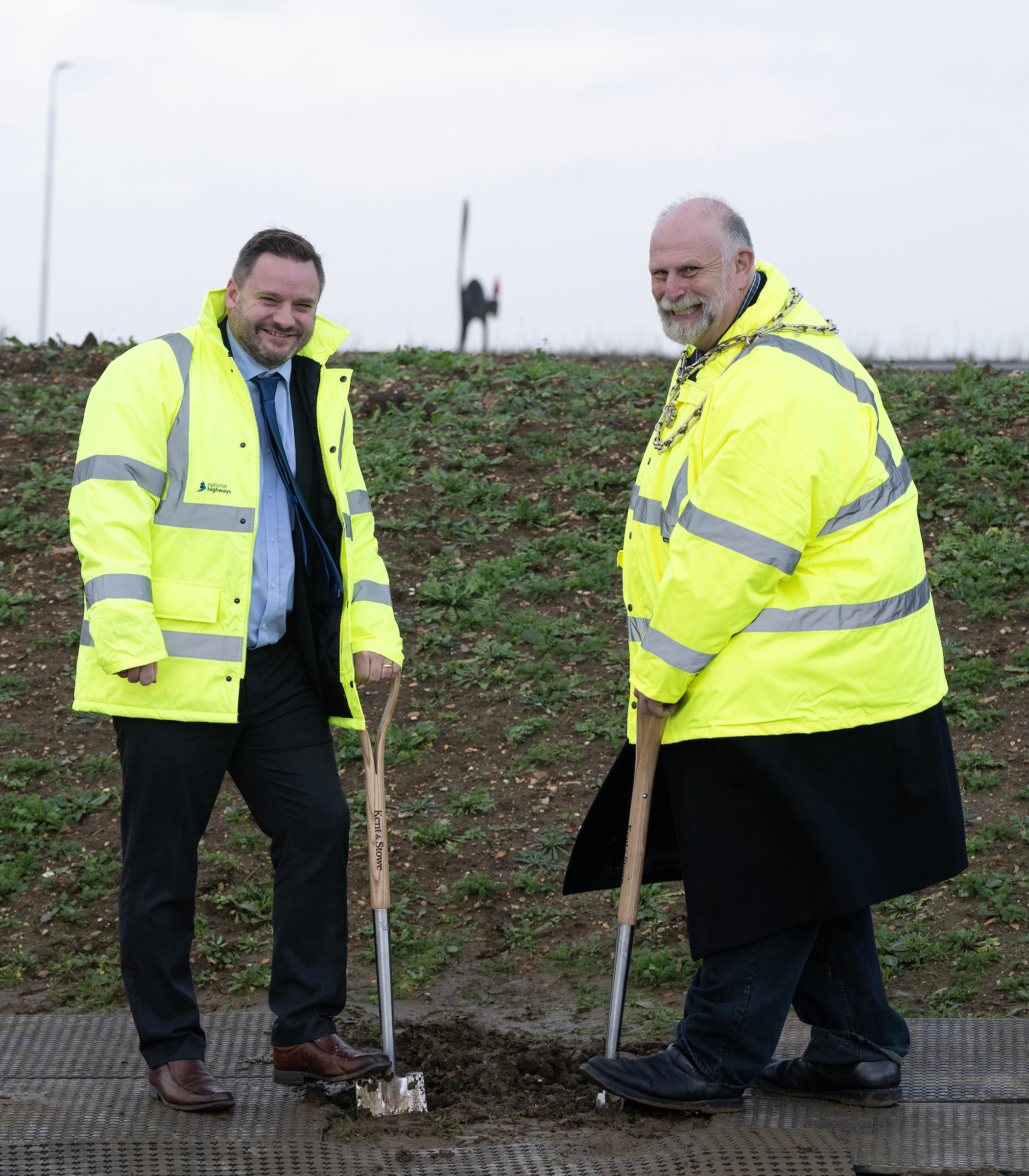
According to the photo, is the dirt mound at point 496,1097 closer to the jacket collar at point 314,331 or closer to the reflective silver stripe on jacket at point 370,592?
the reflective silver stripe on jacket at point 370,592

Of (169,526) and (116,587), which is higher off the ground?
(169,526)

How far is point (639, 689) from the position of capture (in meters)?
3.20

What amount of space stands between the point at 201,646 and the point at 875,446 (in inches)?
72.1

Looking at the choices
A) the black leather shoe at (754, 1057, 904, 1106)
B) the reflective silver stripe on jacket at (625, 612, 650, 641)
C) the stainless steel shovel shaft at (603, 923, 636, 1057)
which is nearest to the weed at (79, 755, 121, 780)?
the stainless steel shovel shaft at (603, 923, 636, 1057)

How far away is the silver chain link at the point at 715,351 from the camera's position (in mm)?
3230

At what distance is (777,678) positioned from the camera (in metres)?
3.06

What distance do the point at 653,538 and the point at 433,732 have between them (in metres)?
3.12

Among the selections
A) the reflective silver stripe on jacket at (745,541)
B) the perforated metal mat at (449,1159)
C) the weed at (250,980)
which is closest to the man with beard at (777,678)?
the reflective silver stripe on jacket at (745,541)

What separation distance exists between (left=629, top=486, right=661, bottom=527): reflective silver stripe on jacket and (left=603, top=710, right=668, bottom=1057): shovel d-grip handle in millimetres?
522

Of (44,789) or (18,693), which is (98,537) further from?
(18,693)

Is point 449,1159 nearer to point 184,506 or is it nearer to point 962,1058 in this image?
point 962,1058

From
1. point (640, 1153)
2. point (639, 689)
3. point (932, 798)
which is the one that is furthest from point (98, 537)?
point (932, 798)


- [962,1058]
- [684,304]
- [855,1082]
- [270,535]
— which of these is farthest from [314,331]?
[962,1058]

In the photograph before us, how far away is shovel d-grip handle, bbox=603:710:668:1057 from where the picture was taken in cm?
337
